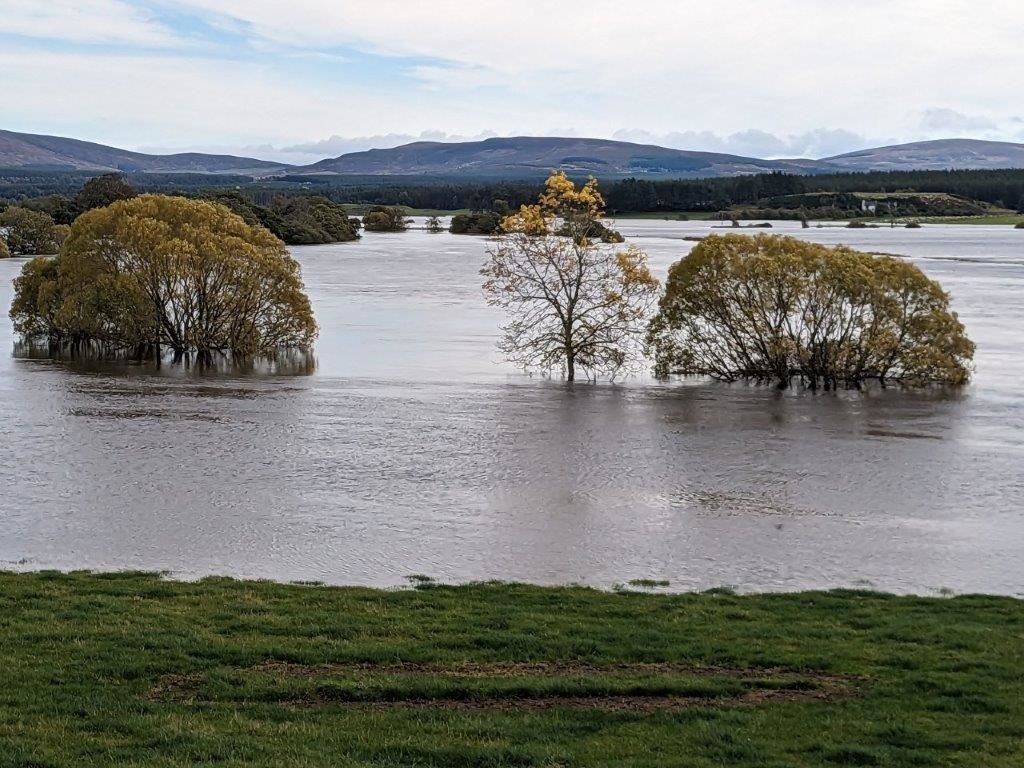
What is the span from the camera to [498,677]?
977 centimetres

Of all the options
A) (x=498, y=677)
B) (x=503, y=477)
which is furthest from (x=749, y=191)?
(x=498, y=677)

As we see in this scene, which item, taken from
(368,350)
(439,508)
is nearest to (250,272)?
(368,350)

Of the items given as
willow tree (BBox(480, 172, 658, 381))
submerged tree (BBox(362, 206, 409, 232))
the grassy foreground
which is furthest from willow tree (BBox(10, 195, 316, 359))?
submerged tree (BBox(362, 206, 409, 232))

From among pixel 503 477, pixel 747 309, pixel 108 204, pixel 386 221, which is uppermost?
pixel 108 204

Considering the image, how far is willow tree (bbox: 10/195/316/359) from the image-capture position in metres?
39.6

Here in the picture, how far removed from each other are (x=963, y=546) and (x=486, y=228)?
122m

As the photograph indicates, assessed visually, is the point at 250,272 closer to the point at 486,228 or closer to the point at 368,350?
the point at 368,350

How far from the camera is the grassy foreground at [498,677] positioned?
7949 millimetres

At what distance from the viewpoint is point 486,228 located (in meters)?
136

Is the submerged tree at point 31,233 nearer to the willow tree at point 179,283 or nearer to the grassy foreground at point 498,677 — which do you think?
the willow tree at point 179,283

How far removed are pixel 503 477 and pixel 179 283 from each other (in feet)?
75.0

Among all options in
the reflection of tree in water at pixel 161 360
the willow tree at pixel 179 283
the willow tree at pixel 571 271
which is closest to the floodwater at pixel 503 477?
the reflection of tree in water at pixel 161 360

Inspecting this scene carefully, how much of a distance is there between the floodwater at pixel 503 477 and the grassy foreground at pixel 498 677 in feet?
6.38

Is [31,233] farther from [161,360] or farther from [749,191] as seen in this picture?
[749,191]
